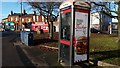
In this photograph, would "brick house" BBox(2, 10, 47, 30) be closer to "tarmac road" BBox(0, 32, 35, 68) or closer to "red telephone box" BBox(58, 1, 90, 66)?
"tarmac road" BBox(0, 32, 35, 68)

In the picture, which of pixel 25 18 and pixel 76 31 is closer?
pixel 76 31

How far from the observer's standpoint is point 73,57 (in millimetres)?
8625

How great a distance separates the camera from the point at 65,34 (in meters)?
9.48

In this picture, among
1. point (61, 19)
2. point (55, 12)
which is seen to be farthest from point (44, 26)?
point (61, 19)

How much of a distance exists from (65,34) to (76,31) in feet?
3.39

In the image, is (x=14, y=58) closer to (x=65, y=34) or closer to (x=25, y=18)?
(x=65, y=34)

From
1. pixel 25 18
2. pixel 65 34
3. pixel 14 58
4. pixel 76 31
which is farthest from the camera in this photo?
pixel 25 18

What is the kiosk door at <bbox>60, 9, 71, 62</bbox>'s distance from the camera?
9.00 meters

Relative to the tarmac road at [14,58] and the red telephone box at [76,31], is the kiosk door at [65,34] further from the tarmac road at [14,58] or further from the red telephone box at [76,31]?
the tarmac road at [14,58]

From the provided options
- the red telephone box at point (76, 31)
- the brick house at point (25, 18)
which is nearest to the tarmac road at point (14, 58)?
the red telephone box at point (76, 31)

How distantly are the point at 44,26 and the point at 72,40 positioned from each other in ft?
190

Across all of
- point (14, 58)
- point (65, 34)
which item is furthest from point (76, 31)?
point (14, 58)

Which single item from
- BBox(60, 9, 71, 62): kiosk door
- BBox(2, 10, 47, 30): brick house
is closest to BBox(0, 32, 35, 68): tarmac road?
BBox(60, 9, 71, 62): kiosk door

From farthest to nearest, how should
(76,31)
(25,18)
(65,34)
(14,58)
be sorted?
(25,18) < (14,58) < (65,34) < (76,31)
